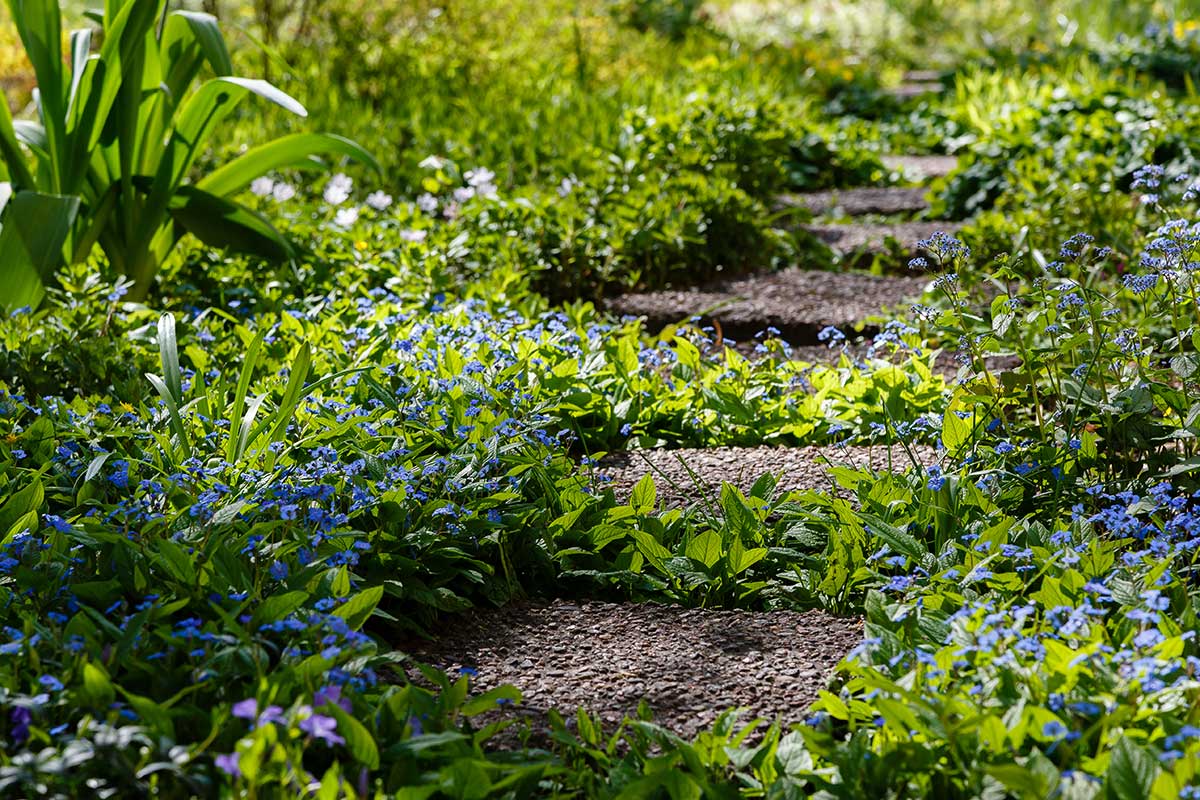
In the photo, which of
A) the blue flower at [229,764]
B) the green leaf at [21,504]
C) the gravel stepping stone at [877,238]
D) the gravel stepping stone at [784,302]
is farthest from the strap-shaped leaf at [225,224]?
the blue flower at [229,764]

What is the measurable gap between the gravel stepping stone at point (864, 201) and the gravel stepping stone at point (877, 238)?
227mm

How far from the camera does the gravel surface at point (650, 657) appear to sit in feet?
6.36

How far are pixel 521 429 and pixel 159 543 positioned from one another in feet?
3.00

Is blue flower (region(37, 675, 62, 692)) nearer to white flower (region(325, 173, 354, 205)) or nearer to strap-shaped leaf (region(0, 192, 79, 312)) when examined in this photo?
strap-shaped leaf (region(0, 192, 79, 312))

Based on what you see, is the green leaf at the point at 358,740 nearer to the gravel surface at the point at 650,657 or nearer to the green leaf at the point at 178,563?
the gravel surface at the point at 650,657

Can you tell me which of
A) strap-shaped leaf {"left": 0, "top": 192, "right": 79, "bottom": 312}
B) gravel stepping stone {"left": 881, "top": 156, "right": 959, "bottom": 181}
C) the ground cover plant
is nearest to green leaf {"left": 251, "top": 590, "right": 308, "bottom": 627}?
the ground cover plant

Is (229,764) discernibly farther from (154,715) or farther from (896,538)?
(896,538)

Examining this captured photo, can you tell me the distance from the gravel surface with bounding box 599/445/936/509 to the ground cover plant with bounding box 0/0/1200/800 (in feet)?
0.11

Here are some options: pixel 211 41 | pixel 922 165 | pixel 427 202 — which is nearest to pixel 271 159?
pixel 211 41

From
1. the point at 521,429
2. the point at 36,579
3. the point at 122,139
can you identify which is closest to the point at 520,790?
the point at 36,579

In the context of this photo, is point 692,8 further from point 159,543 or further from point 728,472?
point 159,543

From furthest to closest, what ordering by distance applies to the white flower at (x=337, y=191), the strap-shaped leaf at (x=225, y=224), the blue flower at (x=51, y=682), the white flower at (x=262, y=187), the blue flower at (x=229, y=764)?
1. the white flower at (x=262, y=187)
2. the white flower at (x=337, y=191)
3. the strap-shaped leaf at (x=225, y=224)
4. the blue flower at (x=51, y=682)
5. the blue flower at (x=229, y=764)

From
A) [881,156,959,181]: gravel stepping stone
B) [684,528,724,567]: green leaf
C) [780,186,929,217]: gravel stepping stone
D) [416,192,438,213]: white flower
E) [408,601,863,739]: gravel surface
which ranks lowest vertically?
[408,601,863,739]: gravel surface

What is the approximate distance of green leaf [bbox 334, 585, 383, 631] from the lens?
1.86m
